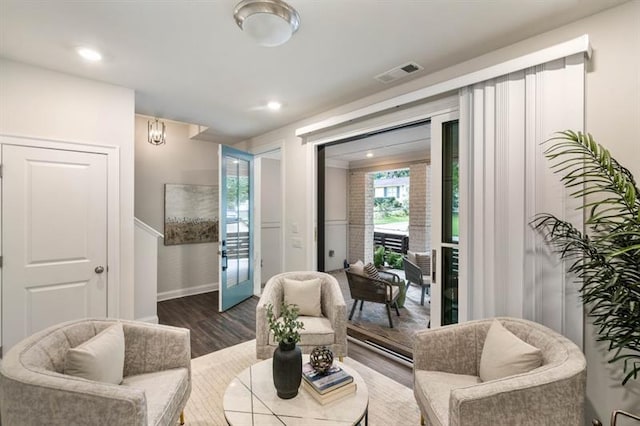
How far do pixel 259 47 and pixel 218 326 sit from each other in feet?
10.1

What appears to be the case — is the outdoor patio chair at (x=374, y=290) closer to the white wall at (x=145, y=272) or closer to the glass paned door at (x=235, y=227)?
the glass paned door at (x=235, y=227)

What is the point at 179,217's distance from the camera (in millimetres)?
4805

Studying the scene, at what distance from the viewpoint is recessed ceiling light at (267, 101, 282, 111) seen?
3.24 meters

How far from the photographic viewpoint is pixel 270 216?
18.0ft

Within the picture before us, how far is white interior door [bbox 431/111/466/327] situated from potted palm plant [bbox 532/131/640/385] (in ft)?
2.14

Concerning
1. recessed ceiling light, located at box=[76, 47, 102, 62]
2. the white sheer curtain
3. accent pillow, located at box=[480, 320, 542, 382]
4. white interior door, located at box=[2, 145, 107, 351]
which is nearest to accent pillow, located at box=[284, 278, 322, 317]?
the white sheer curtain

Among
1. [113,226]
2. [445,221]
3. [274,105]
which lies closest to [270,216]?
[274,105]

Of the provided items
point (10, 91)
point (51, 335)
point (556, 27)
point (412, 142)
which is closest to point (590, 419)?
point (556, 27)

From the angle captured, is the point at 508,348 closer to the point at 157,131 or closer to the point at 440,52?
the point at 440,52

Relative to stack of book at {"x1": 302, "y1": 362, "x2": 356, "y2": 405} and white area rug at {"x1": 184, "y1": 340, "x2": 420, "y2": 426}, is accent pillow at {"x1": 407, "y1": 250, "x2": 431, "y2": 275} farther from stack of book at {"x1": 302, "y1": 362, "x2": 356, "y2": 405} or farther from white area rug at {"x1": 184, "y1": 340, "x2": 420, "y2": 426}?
stack of book at {"x1": 302, "y1": 362, "x2": 356, "y2": 405}

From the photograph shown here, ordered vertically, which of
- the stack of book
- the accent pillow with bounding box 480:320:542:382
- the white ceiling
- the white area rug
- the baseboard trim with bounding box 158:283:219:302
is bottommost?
the white area rug

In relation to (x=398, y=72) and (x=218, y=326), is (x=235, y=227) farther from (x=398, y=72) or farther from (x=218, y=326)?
(x=398, y=72)

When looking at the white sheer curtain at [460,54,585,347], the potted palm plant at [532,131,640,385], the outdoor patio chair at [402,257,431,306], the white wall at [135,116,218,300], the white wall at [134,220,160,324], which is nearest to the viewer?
the potted palm plant at [532,131,640,385]

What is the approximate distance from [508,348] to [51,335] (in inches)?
98.1
